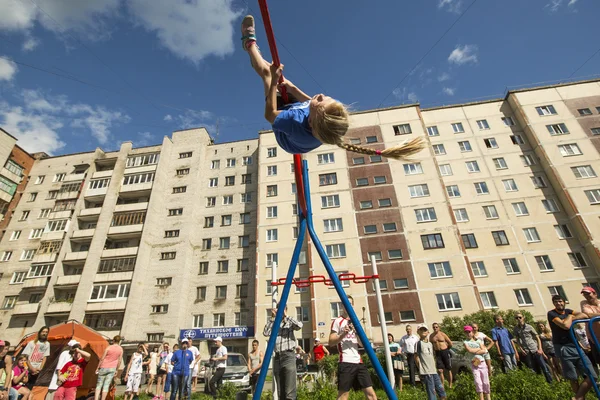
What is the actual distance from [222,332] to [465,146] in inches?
1210

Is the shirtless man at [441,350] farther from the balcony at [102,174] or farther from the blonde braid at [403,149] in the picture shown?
the balcony at [102,174]

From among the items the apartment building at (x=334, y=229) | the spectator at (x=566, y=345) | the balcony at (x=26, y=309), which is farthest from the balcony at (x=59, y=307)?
the spectator at (x=566, y=345)

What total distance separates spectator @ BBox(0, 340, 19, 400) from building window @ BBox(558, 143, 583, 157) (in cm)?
4044

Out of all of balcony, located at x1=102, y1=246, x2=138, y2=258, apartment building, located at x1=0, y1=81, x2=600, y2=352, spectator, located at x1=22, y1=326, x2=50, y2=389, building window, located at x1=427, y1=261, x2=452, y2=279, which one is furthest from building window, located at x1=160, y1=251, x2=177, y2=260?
spectator, located at x1=22, y1=326, x2=50, y2=389

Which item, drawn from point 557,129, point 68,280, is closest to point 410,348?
point 557,129

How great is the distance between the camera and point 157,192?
117 ft

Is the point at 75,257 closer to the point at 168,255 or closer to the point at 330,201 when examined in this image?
the point at 168,255

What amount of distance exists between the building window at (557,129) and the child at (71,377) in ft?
133

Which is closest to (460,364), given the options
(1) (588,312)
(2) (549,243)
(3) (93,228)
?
(1) (588,312)

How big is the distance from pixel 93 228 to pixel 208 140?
1697 cm

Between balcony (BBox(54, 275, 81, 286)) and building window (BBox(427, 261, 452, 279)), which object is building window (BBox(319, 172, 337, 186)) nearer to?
building window (BBox(427, 261, 452, 279))

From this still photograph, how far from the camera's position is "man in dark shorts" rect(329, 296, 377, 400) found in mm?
4715

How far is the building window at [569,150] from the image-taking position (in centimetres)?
Answer: 3028

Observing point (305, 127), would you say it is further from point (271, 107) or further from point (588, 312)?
point (588, 312)
